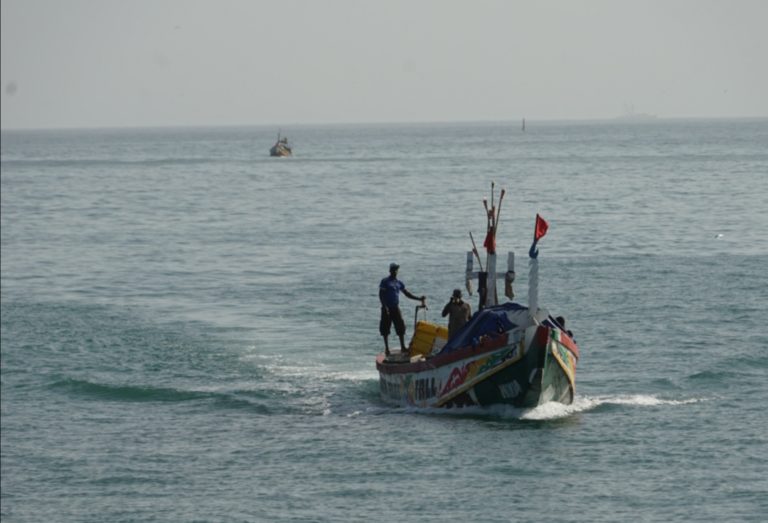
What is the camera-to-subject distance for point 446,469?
88.7 feet

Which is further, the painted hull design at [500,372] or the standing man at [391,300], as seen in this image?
the standing man at [391,300]

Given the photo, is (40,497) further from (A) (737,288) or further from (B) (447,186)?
(B) (447,186)

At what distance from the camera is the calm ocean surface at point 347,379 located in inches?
1015

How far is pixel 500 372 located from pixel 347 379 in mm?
6973

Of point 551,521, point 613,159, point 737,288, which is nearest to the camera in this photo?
point 551,521

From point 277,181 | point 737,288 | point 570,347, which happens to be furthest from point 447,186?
point 570,347

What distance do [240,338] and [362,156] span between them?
15579cm

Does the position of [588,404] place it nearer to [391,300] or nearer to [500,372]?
[500,372]

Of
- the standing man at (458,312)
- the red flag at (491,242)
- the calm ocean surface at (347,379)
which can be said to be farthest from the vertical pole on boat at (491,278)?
the calm ocean surface at (347,379)

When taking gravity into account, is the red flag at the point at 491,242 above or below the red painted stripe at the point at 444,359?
above

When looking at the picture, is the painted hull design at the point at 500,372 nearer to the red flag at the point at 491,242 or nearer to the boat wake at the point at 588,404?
the boat wake at the point at 588,404

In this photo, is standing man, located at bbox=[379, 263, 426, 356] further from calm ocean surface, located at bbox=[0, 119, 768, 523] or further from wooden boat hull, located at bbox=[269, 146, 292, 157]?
wooden boat hull, located at bbox=[269, 146, 292, 157]

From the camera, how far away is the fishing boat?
29203 millimetres

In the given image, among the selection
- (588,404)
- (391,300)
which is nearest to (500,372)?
(588,404)
